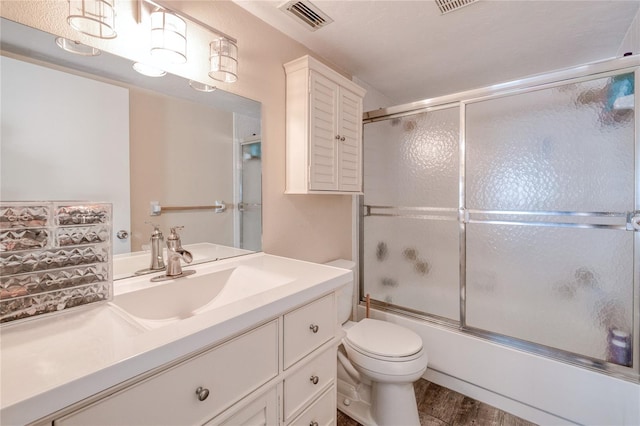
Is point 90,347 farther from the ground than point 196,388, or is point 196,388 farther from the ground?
point 90,347

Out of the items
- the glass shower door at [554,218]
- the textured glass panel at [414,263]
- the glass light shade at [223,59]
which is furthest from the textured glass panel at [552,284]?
the glass light shade at [223,59]

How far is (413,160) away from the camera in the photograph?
206cm

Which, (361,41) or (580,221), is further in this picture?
(361,41)

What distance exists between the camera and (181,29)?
40.5 inches

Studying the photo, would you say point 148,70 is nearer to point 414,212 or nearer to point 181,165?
point 181,165

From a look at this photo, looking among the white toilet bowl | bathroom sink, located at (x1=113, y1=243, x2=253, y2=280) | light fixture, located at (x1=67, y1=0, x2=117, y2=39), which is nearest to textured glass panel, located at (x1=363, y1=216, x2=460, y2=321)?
the white toilet bowl

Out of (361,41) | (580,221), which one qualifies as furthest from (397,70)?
(580,221)

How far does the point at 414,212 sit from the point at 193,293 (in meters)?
1.59

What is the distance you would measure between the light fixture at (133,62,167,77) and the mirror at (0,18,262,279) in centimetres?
2

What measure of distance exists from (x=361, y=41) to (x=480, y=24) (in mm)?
650

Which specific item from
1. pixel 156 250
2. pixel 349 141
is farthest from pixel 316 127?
pixel 156 250

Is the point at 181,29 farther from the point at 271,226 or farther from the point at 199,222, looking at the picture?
the point at 271,226

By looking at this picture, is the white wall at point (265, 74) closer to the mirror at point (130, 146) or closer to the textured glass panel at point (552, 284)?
the mirror at point (130, 146)

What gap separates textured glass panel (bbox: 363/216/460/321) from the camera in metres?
1.96
